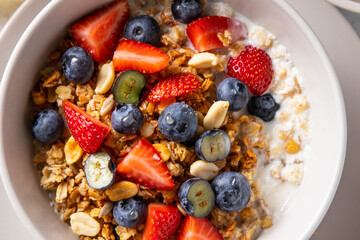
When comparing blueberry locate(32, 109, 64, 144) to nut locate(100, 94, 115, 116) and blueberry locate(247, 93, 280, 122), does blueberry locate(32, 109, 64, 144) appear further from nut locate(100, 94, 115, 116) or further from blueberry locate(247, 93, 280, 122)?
blueberry locate(247, 93, 280, 122)

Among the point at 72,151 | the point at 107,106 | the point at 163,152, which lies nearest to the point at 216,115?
the point at 163,152

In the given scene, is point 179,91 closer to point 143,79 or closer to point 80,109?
point 143,79

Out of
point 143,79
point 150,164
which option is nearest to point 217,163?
point 150,164

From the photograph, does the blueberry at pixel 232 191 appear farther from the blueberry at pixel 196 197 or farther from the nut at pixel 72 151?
the nut at pixel 72 151

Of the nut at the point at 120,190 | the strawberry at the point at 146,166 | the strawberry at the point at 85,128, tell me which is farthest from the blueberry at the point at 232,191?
the strawberry at the point at 85,128

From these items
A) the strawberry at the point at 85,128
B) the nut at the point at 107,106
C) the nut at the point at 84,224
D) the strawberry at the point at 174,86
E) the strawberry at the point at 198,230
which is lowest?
the nut at the point at 84,224

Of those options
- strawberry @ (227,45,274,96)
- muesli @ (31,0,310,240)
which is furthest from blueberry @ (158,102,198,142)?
strawberry @ (227,45,274,96)
